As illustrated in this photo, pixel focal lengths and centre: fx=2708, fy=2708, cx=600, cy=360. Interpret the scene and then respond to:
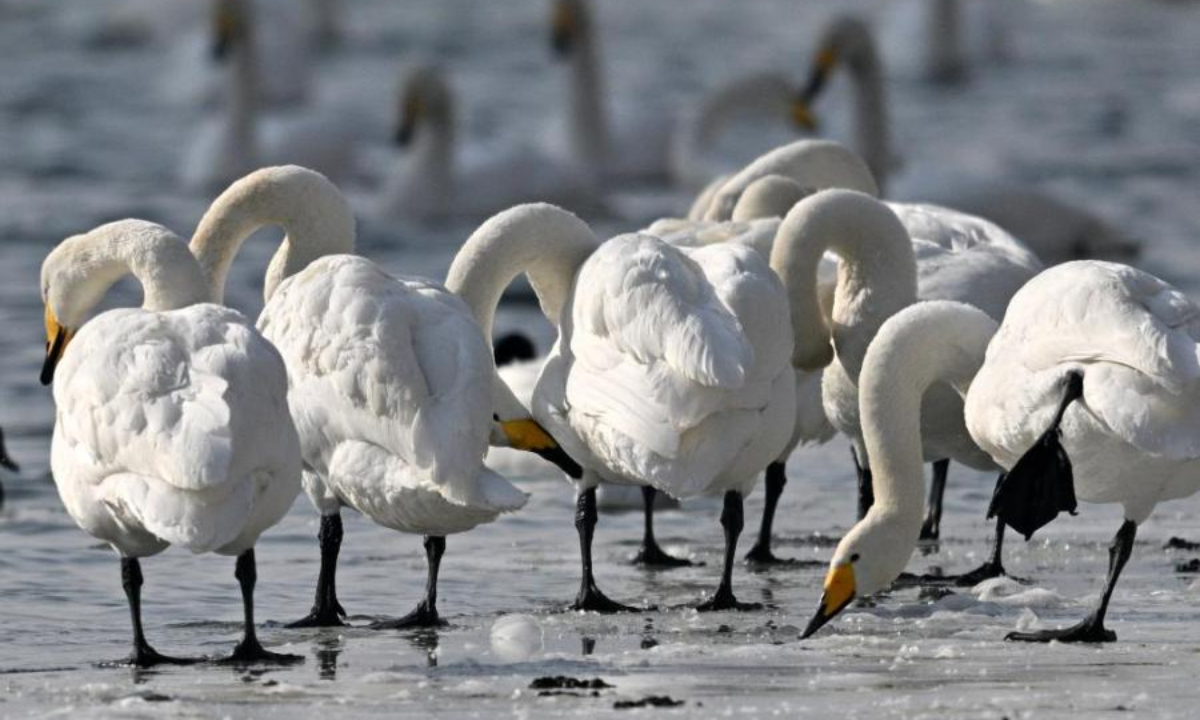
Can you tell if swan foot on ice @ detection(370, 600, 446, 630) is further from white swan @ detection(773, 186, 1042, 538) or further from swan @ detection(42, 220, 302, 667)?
white swan @ detection(773, 186, 1042, 538)

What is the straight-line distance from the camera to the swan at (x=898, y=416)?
25.4 feet

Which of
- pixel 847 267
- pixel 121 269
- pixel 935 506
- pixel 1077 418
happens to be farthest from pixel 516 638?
pixel 935 506

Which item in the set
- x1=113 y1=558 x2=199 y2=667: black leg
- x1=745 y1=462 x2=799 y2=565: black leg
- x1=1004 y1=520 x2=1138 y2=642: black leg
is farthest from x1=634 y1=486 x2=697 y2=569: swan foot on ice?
x1=113 y1=558 x2=199 y2=667: black leg

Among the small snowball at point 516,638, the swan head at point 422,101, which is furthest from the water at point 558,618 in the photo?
the swan head at point 422,101

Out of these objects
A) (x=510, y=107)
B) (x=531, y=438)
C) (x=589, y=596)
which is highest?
(x=531, y=438)

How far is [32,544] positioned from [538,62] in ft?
75.2

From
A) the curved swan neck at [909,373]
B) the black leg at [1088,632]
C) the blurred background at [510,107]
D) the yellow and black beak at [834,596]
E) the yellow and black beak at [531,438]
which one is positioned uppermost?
the curved swan neck at [909,373]

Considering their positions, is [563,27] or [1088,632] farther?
[563,27]

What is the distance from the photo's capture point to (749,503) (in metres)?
11.2

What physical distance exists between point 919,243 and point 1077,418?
9.61 feet

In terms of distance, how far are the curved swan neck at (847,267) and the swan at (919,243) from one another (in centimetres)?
19

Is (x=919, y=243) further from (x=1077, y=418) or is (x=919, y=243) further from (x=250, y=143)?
(x=250, y=143)

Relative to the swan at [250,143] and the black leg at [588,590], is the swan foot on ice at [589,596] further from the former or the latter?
the swan at [250,143]

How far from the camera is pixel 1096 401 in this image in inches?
296
